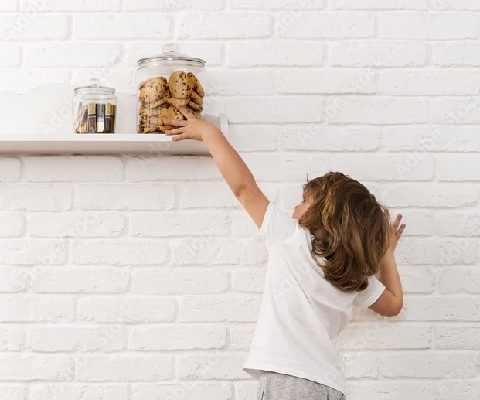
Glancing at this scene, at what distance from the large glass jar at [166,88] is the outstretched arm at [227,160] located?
0.02 meters

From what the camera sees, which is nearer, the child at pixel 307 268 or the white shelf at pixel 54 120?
the child at pixel 307 268

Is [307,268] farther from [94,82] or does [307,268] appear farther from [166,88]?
[94,82]

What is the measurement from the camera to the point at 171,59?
157cm

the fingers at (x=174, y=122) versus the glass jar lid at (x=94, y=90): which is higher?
the glass jar lid at (x=94, y=90)

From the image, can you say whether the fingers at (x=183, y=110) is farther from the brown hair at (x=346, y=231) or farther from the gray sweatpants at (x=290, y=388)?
the gray sweatpants at (x=290, y=388)

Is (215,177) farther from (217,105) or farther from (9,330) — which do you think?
(9,330)

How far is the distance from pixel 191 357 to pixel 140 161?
19.4 inches

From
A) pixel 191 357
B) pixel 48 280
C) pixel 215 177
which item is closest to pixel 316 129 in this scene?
pixel 215 177

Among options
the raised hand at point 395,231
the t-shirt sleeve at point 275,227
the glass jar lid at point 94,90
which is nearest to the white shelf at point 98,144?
the glass jar lid at point 94,90

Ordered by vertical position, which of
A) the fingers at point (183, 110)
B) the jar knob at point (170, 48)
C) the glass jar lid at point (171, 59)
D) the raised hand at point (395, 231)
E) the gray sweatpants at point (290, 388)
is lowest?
the gray sweatpants at point (290, 388)

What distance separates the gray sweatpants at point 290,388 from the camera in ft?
4.84

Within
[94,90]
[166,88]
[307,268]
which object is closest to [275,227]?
[307,268]

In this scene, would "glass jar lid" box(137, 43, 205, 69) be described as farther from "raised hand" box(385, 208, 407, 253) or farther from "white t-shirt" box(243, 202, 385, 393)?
"raised hand" box(385, 208, 407, 253)

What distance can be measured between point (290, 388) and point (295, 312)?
0.53 feet
